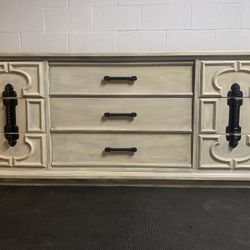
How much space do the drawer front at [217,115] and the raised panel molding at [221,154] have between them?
41 millimetres

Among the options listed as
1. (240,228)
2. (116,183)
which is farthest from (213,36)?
(240,228)

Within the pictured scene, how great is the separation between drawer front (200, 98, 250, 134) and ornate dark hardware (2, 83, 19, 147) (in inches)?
37.9

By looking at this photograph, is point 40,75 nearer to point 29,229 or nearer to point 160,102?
point 160,102

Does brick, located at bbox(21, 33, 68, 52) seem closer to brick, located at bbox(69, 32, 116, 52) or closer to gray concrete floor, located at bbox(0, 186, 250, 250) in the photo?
brick, located at bbox(69, 32, 116, 52)

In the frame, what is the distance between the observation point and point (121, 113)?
1913mm

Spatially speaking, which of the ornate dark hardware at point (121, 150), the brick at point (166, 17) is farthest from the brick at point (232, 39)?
the ornate dark hardware at point (121, 150)

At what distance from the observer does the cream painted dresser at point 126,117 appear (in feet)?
6.13

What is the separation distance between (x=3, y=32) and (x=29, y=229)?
1.46 m

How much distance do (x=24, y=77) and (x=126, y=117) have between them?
1.85 ft

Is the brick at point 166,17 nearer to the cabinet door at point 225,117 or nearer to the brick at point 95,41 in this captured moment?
the brick at point 95,41

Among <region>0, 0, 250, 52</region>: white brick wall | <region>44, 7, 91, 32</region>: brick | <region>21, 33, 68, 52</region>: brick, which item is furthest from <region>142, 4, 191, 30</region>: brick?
<region>21, 33, 68, 52</region>: brick

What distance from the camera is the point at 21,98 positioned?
75.5 inches

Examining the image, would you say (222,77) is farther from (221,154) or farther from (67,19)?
(67,19)

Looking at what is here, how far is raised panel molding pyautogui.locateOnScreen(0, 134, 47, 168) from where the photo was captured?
76.5 inches
